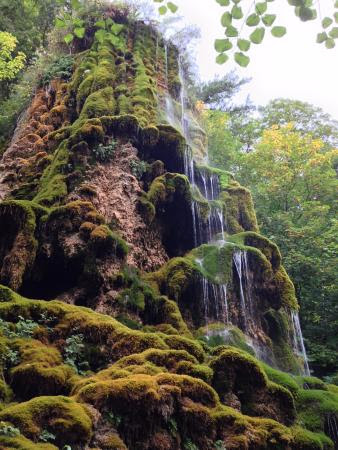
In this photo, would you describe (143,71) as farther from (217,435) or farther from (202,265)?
(217,435)

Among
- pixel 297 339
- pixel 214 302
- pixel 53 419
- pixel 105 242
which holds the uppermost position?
pixel 105 242

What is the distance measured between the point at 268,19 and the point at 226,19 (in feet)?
1.12

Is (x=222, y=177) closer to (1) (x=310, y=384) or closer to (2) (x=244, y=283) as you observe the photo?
(2) (x=244, y=283)

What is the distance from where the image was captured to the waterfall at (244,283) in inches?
461

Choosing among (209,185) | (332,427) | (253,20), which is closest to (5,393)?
(253,20)

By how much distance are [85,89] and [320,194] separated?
12828 mm

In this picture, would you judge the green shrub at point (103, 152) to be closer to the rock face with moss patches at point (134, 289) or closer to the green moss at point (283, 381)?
the rock face with moss patches at point (134, 289)

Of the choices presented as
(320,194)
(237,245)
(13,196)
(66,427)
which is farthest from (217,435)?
(320,194)

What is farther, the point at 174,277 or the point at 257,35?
the point at 174,277

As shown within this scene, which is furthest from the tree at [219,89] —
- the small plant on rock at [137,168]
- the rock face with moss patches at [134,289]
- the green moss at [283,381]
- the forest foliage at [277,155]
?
the green moss at [283,381]

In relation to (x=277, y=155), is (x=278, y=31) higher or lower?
lower

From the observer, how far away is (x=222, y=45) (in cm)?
391

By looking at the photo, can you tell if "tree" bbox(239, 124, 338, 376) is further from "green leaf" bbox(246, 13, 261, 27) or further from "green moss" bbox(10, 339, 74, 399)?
"green leaf" bbox(246, 13, 261, 27)

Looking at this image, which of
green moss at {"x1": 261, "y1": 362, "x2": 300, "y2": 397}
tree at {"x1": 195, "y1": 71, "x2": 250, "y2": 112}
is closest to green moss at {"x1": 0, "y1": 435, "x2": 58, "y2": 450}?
green moss at {"x1": 261, "y1": 362, "x2": 300, "y2": 397}
